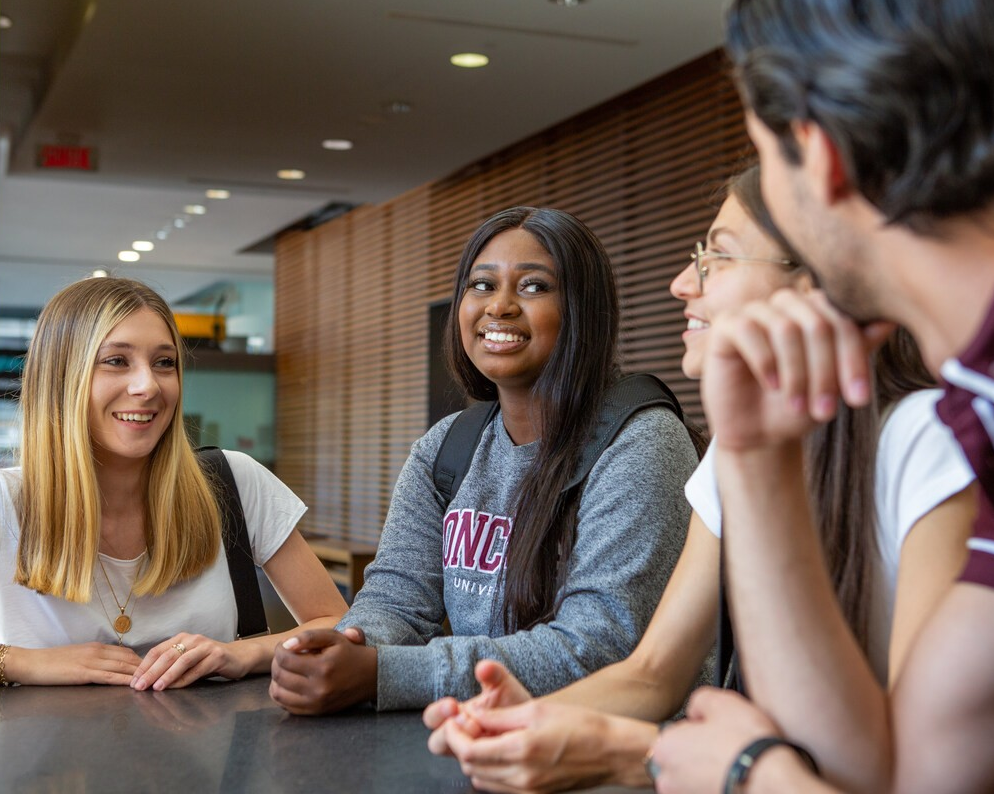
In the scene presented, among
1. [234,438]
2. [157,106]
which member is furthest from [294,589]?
[234,438]

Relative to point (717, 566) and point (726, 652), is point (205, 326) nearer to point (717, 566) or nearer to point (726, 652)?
point (717, 566)

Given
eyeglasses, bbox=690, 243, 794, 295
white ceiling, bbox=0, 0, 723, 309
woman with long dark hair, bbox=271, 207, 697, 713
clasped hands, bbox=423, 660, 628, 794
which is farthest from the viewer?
white ceiling, bbox=0, 0, 723, 309

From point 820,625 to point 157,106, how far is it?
6.37m

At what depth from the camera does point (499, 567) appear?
1993mm

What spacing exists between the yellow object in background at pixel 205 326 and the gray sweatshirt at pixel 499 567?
1147 cm

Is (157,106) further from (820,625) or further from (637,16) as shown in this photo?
(820,625)

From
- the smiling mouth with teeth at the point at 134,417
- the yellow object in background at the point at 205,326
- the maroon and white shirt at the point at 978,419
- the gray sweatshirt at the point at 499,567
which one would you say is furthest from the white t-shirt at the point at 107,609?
the yellow object in background at the point at 205,326

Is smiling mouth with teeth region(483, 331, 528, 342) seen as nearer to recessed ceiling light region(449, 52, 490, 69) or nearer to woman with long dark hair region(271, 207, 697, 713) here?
woman with long dark hair region(271, 207, 697, 713)

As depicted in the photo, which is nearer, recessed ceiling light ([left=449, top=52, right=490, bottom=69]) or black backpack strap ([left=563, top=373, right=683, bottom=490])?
black backpack strap ([left=563, top=373, right=683, bottom=490])

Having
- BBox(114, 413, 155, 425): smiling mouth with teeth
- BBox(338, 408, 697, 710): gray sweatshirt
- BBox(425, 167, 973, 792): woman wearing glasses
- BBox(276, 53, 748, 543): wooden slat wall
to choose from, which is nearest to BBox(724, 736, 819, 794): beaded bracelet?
BBox(425, 167, 973, 792): woman wearing glasses

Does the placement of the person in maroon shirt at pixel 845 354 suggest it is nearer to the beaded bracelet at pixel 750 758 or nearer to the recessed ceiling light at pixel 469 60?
the beaded bracelet at pixel 750 758

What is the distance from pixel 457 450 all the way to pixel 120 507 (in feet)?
2.46

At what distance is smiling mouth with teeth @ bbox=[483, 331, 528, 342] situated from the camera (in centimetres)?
219

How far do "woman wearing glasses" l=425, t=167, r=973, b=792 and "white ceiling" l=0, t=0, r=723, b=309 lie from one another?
9.27ft
